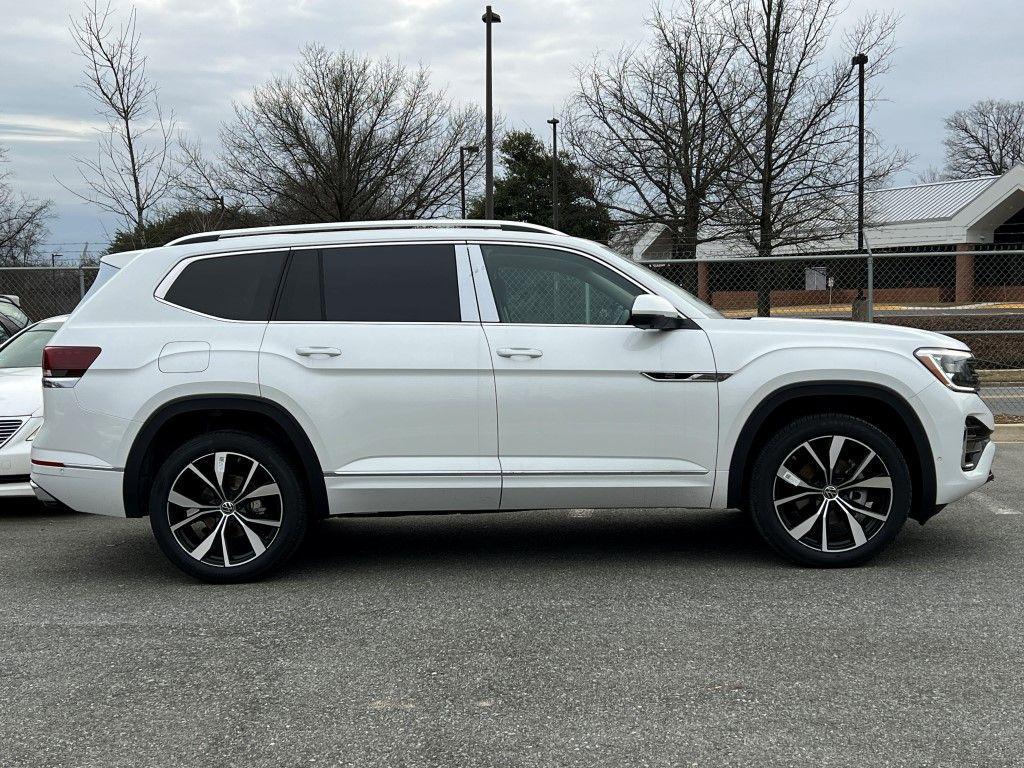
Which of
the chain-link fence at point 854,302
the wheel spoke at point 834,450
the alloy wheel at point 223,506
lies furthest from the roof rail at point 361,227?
the chain-link fence at point 854,302

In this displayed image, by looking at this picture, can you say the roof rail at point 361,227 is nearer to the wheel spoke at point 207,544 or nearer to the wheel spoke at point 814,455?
the wheel spoke at point 207,544

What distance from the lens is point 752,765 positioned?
10.1 ft

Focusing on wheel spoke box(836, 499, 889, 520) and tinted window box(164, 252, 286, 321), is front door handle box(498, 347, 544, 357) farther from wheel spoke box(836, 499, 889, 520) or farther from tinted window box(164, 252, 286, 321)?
wheel spoke box(836, 499, 889, 520)

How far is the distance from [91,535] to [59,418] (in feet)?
5.74

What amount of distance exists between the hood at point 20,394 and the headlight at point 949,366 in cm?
571

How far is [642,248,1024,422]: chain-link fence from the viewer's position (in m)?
12.3

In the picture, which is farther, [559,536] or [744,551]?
[559,536]

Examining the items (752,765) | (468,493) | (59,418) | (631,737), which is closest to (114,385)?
(59,418)

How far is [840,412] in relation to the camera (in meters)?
Result: 5.45

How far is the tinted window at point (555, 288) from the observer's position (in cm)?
535

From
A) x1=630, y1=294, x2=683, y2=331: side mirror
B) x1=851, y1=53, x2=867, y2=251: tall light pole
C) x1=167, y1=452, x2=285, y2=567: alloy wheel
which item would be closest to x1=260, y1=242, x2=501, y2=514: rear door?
x1=167, y1=452, x2=285, y2=567: alloy wheel

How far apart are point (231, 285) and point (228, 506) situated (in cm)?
118

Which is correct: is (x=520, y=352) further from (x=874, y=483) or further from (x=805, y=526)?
(x=874, y=483)

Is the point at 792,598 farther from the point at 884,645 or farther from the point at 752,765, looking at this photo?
the point at 752,765
